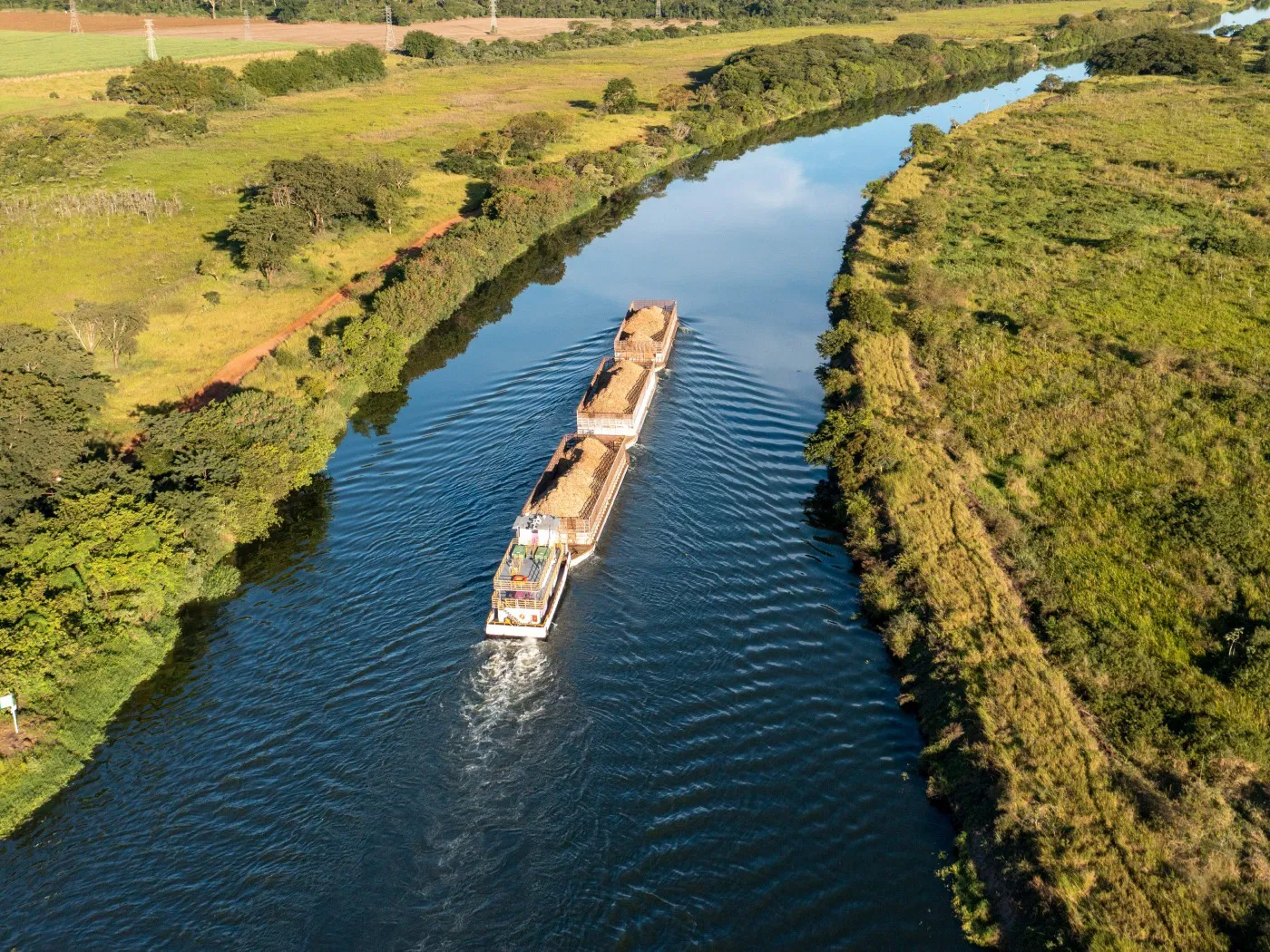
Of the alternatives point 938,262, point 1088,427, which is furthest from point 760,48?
point 1088,427

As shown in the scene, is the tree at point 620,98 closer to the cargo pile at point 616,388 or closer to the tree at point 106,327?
the cargo pile at point 616,388

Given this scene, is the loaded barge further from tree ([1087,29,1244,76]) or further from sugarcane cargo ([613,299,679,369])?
tree ([1087,29,1244,76])

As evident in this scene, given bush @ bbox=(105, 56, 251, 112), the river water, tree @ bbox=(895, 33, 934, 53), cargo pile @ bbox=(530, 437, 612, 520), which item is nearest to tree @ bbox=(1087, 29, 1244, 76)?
tree @ bbox=(895, 33, 934, 53)

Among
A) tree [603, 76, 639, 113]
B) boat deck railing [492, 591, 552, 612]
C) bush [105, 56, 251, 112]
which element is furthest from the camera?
tree [603, 76, 639, 113]

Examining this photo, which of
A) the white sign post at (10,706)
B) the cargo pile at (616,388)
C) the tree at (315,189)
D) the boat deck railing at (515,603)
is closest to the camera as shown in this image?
the white sign post at (10,706)

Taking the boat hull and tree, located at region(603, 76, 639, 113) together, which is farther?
tree, located at region(603, 76, 639, 113)

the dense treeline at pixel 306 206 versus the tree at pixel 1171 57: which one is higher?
the tree at pixel 1171 57

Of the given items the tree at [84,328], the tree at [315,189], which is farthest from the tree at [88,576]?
the tree at [315,189]

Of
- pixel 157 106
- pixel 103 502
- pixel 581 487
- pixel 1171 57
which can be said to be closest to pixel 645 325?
pixel 581 487
